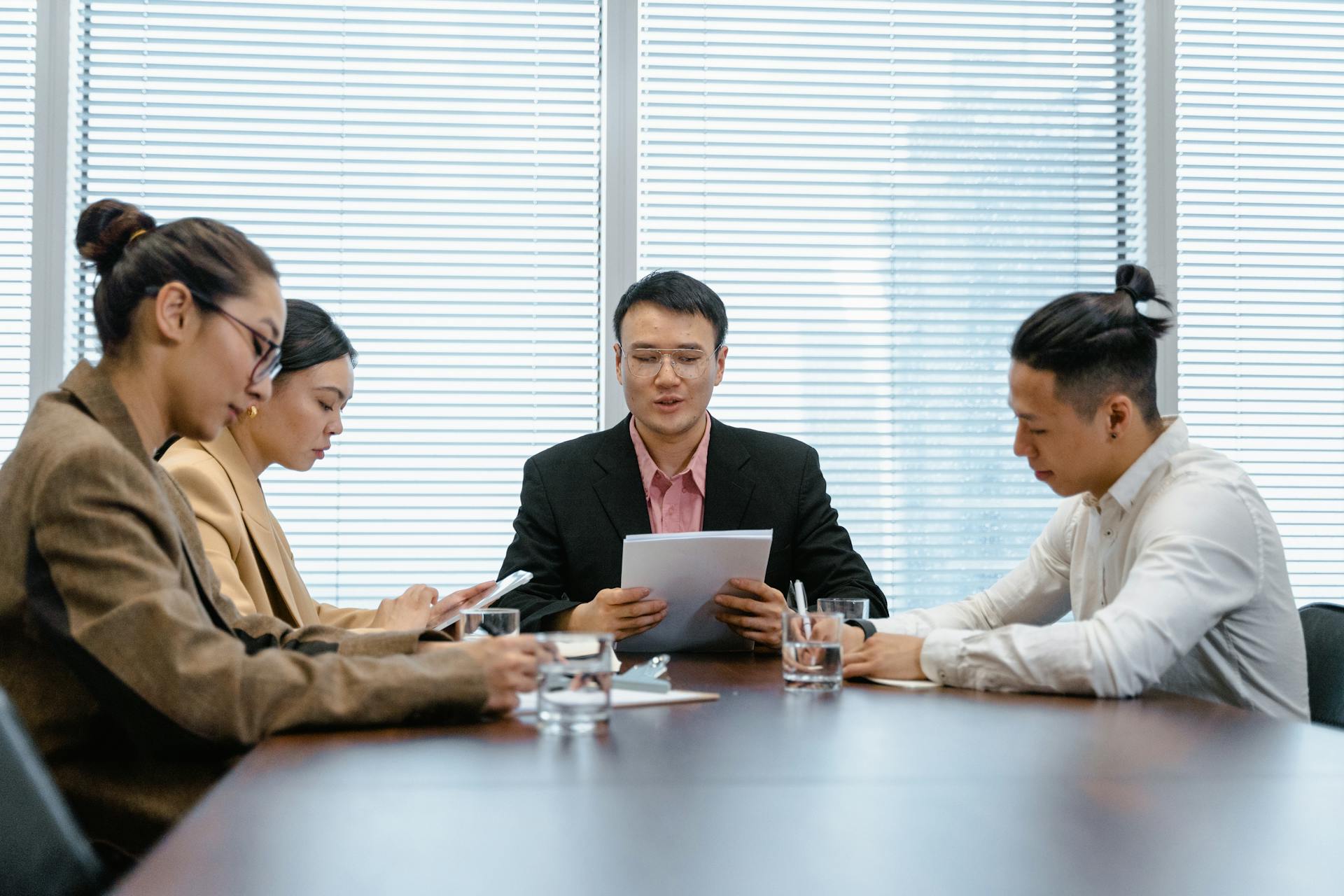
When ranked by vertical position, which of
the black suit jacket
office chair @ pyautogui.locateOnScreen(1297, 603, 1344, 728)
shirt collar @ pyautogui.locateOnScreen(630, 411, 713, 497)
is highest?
shirt collar @ pyautogui.locateOnScreen(630, 411, 713, 497)

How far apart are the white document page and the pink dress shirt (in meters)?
0.52

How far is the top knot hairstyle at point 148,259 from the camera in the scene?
1.50 m

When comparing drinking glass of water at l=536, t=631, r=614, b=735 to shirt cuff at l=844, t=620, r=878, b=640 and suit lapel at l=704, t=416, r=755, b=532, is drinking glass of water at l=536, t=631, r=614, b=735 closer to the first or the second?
shirt cuff at l=844, t=620, r=878, b=640

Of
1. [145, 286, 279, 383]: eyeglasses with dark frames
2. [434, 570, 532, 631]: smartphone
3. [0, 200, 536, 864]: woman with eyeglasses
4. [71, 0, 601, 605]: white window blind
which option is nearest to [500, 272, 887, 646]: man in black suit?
[434, 570, 532, 631]: smartphone

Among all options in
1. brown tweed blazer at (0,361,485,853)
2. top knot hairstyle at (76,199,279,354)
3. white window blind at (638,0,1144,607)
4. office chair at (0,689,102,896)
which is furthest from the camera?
white window blind at (638,0,1144,607)

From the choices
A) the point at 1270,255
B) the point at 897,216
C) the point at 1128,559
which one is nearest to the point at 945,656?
the point at 1128,559

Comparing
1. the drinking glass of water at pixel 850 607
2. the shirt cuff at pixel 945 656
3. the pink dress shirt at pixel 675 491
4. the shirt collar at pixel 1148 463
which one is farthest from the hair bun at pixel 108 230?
the shirt collar at pixel 1148 463

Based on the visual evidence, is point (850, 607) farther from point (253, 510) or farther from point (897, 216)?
point (897, 216)

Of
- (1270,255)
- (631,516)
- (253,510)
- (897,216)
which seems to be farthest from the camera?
(1270,255)

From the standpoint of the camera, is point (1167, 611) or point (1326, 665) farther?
point (1326, 665)

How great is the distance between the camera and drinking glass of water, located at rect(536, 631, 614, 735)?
1.32 meters

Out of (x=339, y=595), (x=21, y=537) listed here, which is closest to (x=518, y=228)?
(x=339, y=595)

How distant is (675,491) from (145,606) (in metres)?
1.76

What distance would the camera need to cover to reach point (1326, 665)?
1974mm
